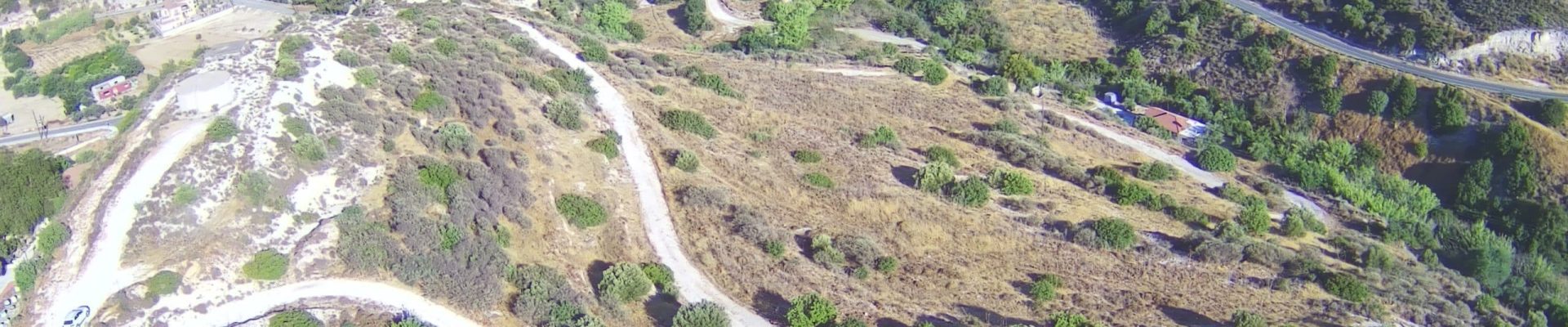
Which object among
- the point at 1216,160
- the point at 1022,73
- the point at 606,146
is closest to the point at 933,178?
the point at 606,146

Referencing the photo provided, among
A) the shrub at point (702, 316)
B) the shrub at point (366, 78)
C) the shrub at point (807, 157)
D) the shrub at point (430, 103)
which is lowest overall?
the shrub at point (807, 157)

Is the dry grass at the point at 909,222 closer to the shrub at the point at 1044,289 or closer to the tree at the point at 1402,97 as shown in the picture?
the shrub at the point at 1044,289

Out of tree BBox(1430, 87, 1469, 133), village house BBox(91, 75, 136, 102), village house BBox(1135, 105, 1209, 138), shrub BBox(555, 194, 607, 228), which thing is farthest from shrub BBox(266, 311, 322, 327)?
tree BBox(1430, 87, 1469, 133)

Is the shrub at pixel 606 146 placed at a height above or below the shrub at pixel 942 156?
above

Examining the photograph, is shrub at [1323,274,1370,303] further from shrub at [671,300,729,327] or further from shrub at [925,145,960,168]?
shrub at [671,300,729,327]

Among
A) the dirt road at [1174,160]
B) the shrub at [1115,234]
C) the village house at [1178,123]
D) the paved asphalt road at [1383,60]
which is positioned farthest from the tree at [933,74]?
the paved asphalt road at [1383,60]

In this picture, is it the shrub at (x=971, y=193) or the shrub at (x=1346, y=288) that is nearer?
the shrub at (x=1346, y=288)

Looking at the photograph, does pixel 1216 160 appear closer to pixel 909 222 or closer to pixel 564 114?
pixel 909 222
